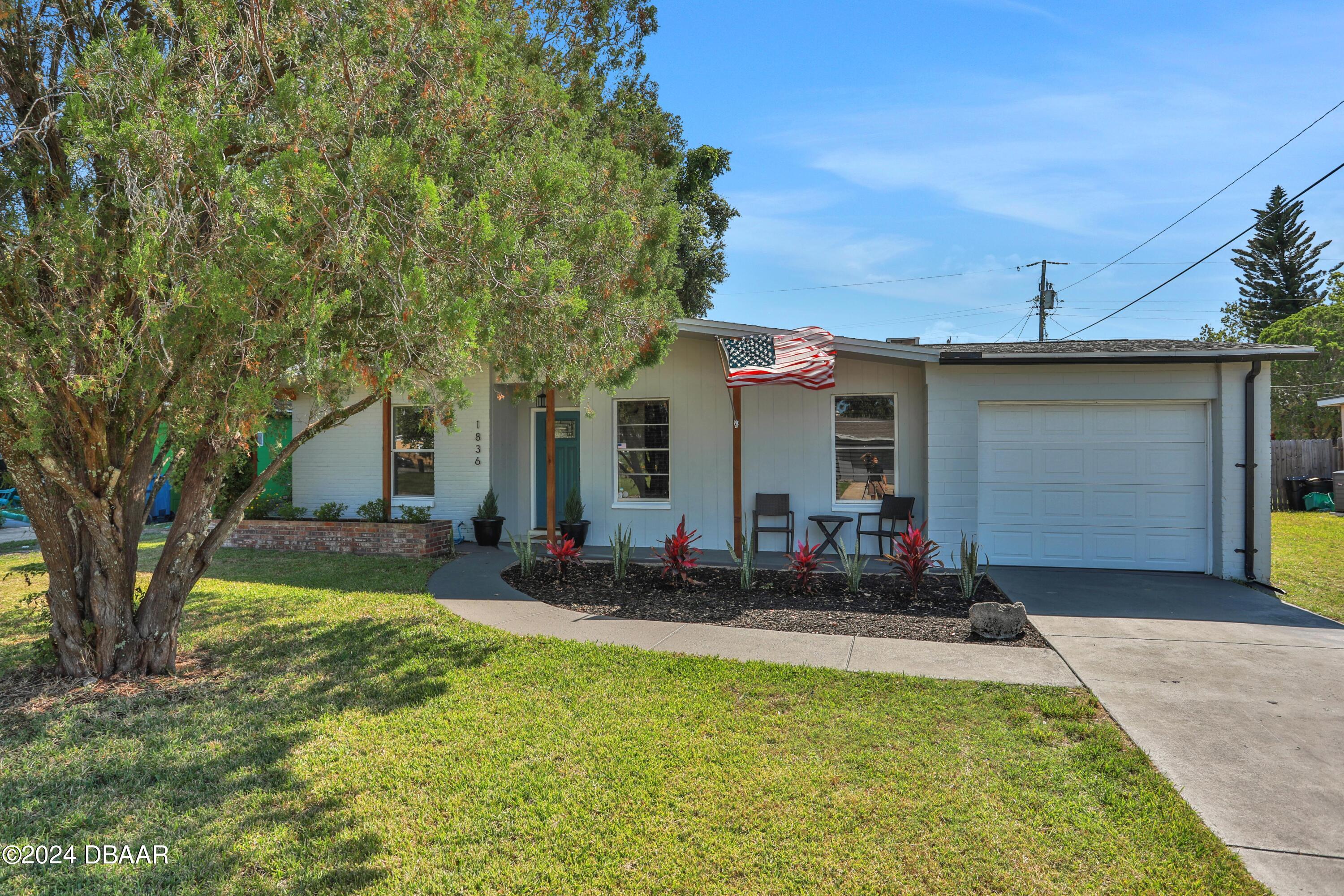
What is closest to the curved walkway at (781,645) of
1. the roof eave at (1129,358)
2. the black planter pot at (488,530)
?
the black planter pot at (488,530)

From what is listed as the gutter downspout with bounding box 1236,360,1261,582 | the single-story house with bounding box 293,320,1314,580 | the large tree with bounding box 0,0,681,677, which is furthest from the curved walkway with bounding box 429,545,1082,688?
the gutter downspout with bounding box 1236,360,1261,582

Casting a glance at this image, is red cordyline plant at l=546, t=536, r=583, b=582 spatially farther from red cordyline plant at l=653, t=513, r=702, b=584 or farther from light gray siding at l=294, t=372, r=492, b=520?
light gray siding at l=294, t=372, r=492, b=520

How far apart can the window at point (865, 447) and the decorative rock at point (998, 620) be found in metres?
4.17

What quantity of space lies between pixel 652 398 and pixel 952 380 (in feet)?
14.1

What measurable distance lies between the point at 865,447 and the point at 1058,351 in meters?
2.70

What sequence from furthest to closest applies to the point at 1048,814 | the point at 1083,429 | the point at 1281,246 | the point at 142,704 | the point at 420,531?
1. the point at 1281,246
2. the point at 420,531
3. the point at 1083,429
4. the point at 142,704
5. the point at 1048,814

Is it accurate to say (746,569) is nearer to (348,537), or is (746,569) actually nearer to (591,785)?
(591,785)

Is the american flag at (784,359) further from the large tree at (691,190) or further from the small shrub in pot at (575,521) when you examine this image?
the large tree at (691,190)

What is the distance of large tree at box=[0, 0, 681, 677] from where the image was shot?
132 inches

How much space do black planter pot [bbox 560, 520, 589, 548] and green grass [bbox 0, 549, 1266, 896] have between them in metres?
5.17

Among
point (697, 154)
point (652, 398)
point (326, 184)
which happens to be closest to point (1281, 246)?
point (697, 154)

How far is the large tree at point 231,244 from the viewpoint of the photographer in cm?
336

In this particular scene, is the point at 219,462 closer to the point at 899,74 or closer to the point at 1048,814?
the point at 1048,814

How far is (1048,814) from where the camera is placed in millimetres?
3064
